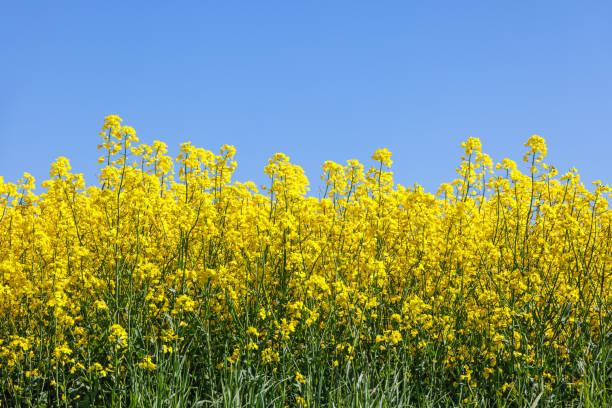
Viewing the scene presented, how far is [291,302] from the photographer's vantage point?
17.9 feet

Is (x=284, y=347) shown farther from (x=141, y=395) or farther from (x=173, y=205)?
(x=173, y=205)

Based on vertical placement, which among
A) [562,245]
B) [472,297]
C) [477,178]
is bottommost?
[472,297]

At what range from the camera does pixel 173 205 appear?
6.44 metres

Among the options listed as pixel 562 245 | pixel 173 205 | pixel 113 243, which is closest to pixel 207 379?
pixel 113 243

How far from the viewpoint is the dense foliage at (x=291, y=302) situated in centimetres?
510

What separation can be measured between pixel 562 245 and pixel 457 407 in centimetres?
217

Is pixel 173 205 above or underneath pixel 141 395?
above

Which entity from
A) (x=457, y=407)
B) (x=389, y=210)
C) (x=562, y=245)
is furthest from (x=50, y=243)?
(x=562, y=245)

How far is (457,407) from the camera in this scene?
5391mm

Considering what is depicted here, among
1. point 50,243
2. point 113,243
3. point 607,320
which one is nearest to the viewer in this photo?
point 113,243

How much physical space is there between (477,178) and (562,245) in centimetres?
130

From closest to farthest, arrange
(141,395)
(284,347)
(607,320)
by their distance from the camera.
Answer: (141,395), (284,347), (607,320)

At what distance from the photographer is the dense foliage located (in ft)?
16.7

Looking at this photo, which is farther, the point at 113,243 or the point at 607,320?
the point at 607,320
